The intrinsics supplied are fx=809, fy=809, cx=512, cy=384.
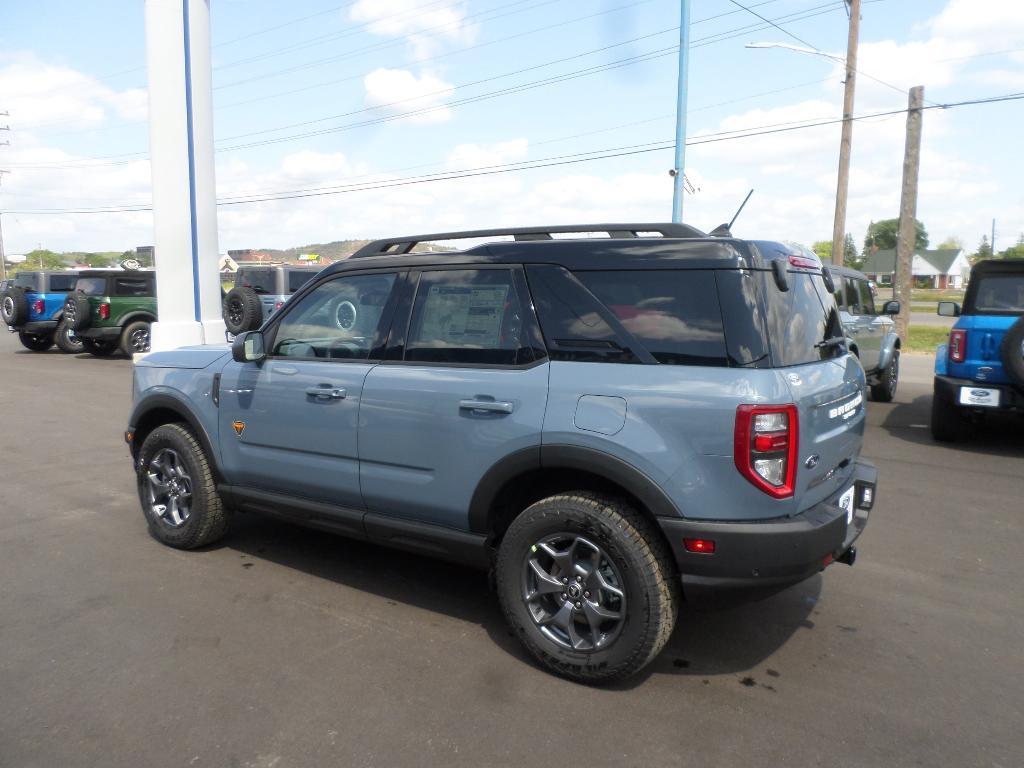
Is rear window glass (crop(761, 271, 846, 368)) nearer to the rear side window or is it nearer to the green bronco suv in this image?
the green bronco suv

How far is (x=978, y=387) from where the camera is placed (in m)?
7.83

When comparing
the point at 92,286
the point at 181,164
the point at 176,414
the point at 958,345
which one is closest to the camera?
the point at 176,414

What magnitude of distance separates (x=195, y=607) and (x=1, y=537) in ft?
6.55

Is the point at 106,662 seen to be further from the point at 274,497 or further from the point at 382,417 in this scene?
the point at 382,417

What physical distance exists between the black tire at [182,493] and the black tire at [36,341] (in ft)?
56.3

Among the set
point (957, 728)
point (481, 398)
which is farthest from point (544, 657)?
point (957, 728)

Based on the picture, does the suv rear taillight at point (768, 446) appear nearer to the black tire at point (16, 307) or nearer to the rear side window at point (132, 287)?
the rear side window at point (132, 287)

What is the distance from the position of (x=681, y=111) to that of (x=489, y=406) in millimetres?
12768

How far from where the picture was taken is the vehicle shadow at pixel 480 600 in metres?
3.63

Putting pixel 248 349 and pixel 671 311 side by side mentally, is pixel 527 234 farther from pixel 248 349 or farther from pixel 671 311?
pixel 248 349

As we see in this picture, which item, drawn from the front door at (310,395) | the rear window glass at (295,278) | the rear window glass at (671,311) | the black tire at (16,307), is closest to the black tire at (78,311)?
the black tire at (16,307)

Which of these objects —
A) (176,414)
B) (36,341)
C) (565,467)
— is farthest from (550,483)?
(36,341)

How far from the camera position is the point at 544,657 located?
3455 mm

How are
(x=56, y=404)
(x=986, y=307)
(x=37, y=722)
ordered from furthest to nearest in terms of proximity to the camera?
(x=56, y=404), (x=986, y=307), (x=37, y=722)
